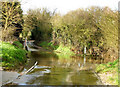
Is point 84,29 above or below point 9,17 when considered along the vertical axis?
below

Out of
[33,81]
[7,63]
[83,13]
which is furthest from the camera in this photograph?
[83,13]

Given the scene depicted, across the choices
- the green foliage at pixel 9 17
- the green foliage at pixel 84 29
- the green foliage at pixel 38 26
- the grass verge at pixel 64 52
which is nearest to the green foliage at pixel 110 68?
the green foliage at pixel 84 29

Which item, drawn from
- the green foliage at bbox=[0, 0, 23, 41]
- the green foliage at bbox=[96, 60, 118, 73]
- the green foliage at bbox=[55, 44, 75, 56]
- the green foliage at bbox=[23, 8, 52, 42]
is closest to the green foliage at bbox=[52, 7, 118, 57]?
the green foliage at bbox=[55, 44, 75, 56]

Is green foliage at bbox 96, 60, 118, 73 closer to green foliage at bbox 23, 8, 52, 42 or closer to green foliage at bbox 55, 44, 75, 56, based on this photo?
green foliage at bbox 55, 44, 75, 56

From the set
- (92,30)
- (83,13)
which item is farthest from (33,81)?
(83,13)

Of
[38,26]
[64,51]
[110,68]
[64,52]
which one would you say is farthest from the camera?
[38,26]

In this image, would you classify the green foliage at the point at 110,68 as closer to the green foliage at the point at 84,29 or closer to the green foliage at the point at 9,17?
the green foliage at the point at 84,29

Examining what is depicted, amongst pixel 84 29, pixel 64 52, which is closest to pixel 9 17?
pixel 64 52

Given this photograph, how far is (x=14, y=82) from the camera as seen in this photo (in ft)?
22.7

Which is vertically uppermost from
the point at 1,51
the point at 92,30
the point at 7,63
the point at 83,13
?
the point at 83,13

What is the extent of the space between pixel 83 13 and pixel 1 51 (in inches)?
431

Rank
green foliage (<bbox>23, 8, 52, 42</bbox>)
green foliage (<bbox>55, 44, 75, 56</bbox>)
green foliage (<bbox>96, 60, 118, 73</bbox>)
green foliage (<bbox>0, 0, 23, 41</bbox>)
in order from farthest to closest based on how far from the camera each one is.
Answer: green foliage (<bbox>23, 8, 52, 42</bbox>)
green foliage (<bbox>55, 44, 75, 56</bbox>)
green foliage (<bbox>0, 0, 23, 41</bbox>)
green foliage (<bbox>96, 60, 118, 73</bbox>)

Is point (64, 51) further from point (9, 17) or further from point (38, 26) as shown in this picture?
point (38, 26)

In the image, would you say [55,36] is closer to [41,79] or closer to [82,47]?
[82,47]
